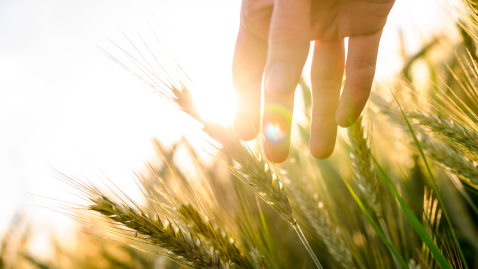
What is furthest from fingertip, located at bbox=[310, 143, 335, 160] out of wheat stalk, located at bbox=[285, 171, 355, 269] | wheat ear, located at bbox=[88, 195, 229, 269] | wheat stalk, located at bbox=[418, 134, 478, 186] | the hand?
wheat ear, located at bbox=[88, 195, 229, 269]

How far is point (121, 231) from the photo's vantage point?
863 mm

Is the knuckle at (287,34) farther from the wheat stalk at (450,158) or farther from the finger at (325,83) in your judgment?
the wheat stalk at (450,158)

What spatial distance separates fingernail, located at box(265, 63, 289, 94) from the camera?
32.1 inches

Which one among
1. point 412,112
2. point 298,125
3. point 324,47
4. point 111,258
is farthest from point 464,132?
point 111,258

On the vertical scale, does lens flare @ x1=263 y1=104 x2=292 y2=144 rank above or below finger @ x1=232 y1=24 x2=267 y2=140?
below

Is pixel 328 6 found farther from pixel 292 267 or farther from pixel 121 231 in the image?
pixel 292 267

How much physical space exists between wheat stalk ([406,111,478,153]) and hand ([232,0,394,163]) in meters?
0.25

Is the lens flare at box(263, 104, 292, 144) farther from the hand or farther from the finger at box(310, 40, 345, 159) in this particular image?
the finger at box(310, 40, 345, 159)

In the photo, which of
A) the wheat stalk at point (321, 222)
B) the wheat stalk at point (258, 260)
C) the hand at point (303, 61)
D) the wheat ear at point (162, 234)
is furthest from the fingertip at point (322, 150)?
the wheat ear at point (162, 234)

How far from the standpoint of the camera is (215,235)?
88cm

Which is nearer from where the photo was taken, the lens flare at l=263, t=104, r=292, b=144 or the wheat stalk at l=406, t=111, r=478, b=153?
the wheat stalk at l=406, t=111, r=478, b=153

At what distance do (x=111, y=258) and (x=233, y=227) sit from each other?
1266mm

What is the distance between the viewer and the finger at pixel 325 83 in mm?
1281

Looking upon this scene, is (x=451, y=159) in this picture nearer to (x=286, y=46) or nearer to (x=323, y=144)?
(x=323, y=144)
